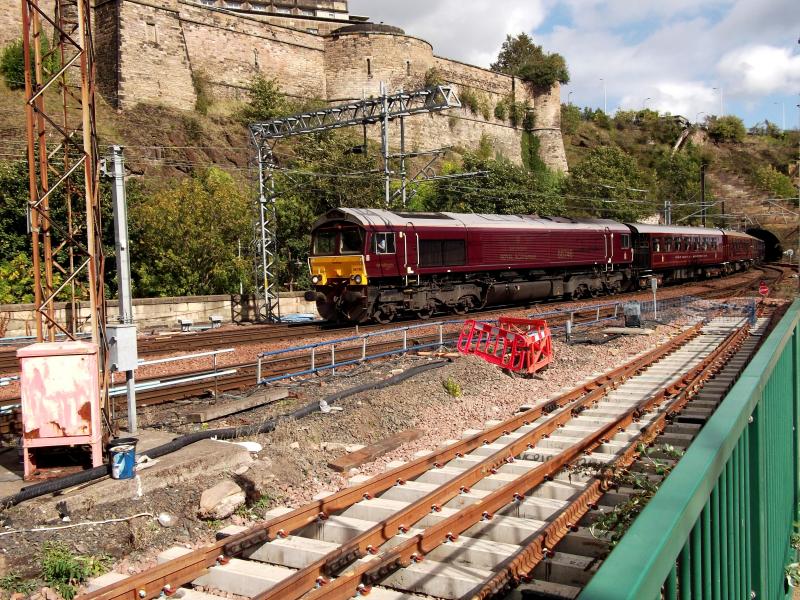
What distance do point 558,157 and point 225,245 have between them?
48.4m

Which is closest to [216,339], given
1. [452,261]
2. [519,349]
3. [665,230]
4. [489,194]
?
[452,261]

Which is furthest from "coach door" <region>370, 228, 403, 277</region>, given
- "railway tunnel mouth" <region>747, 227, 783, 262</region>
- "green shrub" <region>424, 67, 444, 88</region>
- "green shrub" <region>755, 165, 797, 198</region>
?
"green shrub" <region>755, 165, 797, 198</region>

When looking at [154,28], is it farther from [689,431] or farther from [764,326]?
[689,431]

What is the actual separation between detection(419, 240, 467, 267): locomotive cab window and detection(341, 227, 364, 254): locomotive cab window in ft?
7.17

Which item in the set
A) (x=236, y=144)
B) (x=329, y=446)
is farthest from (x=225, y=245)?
(x=329, y=446)

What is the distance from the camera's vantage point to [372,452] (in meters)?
8.90

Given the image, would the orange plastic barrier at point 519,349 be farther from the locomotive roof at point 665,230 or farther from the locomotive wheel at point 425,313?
the locomotive roof at point 665,230

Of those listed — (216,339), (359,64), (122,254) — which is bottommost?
(216,339)

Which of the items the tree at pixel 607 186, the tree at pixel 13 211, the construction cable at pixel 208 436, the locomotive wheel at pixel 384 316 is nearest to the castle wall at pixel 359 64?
the tree at pixel 607 186

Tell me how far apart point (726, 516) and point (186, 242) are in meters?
28.4

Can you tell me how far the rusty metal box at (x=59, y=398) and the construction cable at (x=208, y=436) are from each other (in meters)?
0.64

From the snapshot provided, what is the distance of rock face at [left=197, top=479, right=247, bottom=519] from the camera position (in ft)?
23.3

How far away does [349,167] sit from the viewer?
120 ft

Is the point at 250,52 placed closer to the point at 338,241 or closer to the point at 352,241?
the point at 338,241
